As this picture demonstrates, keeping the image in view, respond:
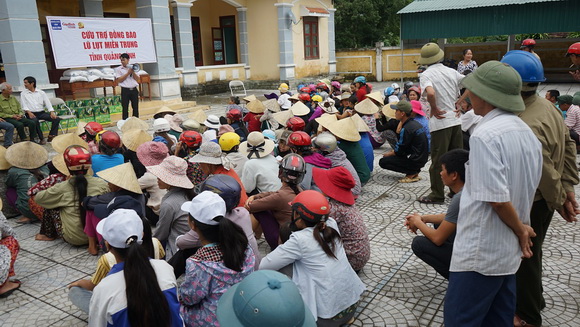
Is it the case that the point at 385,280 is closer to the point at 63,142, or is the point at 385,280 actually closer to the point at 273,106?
the point at 63,142

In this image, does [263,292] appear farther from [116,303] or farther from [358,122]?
[358,122]

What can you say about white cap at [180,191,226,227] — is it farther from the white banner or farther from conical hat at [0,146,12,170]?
the white banner

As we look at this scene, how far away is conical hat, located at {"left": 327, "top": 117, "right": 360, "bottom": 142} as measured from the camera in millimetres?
5422

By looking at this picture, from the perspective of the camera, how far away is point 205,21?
18.9 m

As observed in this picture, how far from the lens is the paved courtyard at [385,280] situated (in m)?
3.22

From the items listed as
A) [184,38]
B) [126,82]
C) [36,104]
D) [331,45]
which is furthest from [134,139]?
[331,45]

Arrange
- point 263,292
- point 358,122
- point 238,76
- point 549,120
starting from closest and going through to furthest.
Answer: point 263,292
point 549,120
point 358,122
point 238,76

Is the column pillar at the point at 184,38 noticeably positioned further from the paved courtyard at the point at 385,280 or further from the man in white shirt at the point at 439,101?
the man in white shirt at the point at 439,101

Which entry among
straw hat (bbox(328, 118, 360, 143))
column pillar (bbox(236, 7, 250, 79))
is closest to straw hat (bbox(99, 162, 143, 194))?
straw hat (bbox(328, 118, 360, 143))

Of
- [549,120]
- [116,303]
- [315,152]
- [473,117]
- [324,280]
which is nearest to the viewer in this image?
[116,303]

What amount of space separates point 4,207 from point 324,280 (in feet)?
14.1

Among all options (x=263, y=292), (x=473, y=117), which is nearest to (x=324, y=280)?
(x=263, y=292)

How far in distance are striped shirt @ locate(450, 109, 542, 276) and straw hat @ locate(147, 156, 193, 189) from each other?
233 centimetres

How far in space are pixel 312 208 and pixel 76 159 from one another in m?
2.48
